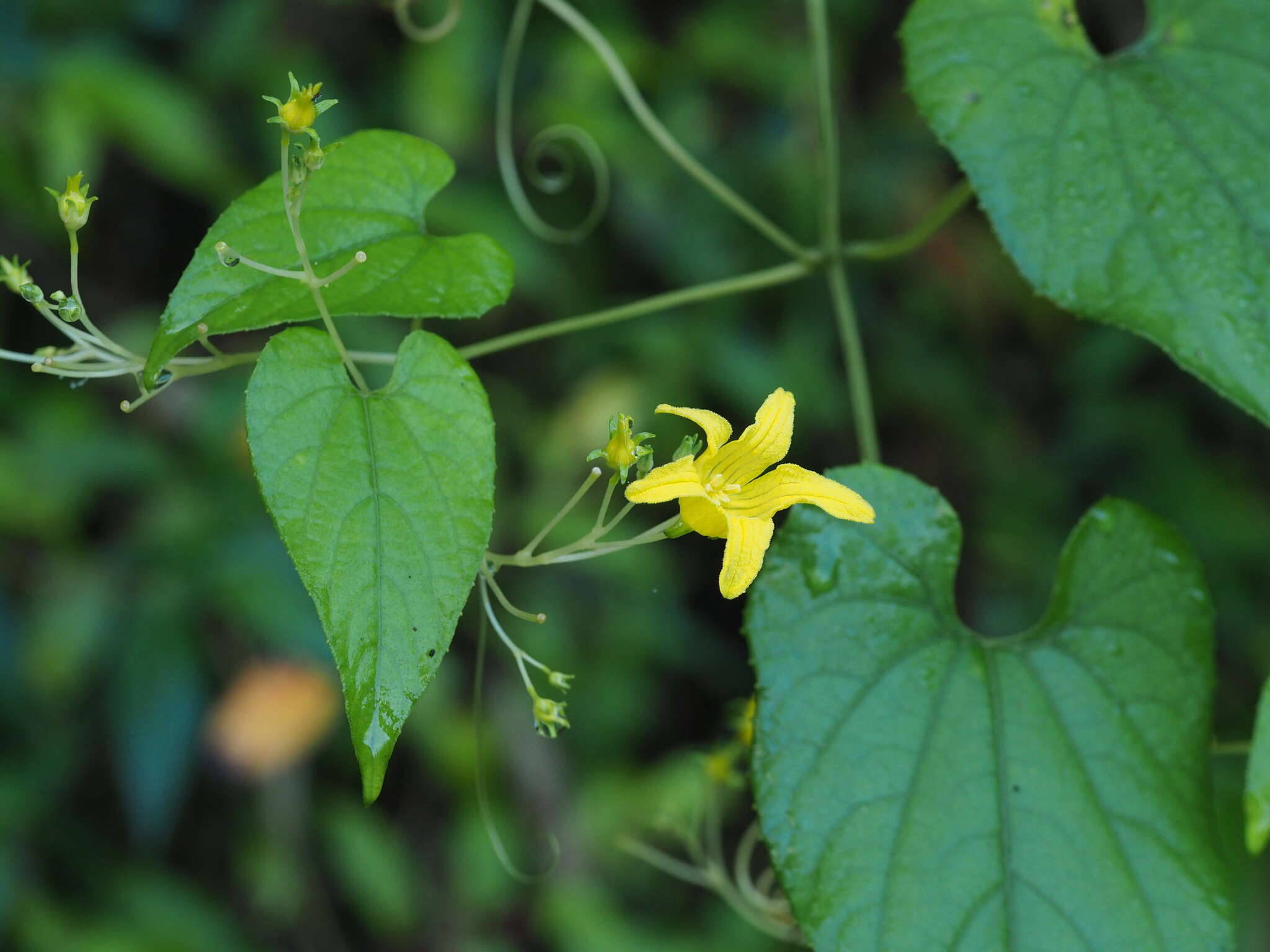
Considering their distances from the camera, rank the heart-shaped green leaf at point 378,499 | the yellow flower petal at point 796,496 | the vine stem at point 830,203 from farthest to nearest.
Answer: the vine stem at point 830,203, the yellow flower petal at point 796,496, the heart-shaped green leaf at point 378,499

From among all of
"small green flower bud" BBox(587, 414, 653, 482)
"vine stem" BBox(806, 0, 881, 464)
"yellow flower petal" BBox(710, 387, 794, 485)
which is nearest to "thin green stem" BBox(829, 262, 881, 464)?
"vine stem" BBox(806, 0, 881, 464)

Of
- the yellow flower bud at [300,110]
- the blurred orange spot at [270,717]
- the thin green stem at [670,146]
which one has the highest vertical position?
the yellow flower bud at [300,110]

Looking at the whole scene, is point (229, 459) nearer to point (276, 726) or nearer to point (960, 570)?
point (276, 726)

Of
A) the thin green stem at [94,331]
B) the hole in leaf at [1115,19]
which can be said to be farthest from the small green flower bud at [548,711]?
the hole in leaf at [1115,19]

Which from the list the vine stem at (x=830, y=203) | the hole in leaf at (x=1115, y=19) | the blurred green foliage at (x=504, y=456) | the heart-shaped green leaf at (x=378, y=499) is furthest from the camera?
the hole in leaf at (x=1115, y=19)

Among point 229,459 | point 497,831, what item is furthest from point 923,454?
point 229,459

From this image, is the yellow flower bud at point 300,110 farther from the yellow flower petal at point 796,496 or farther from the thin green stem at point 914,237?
the thin green stem at point 914,237
